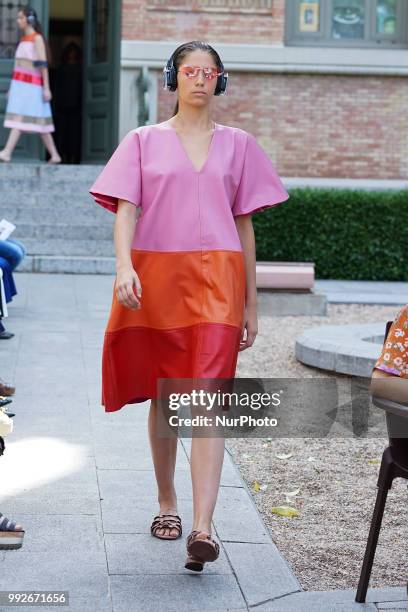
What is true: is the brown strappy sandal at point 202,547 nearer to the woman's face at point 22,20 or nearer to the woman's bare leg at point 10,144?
the woman's bare leg at point 10,144

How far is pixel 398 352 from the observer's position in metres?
3.87

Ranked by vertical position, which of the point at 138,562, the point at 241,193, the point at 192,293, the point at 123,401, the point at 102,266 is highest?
the point at 241,193

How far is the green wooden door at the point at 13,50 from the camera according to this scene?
16.9 meters

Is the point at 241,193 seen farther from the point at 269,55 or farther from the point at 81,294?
the point at 269,55

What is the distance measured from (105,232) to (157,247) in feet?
34.7

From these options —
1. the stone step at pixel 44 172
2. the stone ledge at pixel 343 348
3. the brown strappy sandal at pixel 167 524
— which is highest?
the brown strappy sandal at pixel 167 524

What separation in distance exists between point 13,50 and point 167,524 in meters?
13.4

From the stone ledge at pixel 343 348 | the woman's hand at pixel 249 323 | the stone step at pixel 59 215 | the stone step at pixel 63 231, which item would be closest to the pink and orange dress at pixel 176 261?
the woman's hand at pixel 249 323

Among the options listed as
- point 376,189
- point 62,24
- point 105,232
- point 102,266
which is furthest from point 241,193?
Result: point 62,24

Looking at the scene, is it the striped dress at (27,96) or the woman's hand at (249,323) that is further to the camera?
the striped dress at (27,96)

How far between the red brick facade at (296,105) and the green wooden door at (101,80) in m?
0.44

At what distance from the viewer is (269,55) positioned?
16.9m

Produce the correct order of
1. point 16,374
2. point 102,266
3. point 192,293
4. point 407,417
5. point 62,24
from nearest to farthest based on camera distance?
1. point 407,417
2. point 192,293
3. point 16,374
4. point 102,266
5. point 62,24

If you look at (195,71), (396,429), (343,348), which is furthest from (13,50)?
(396,429)
